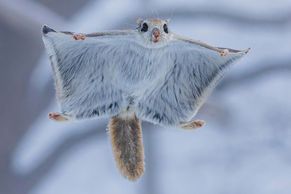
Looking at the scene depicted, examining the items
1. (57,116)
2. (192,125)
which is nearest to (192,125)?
(192,125)

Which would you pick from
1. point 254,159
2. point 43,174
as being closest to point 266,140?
point 254,159

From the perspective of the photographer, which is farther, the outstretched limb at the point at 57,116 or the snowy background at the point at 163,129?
the snowy background at the point at 163,129

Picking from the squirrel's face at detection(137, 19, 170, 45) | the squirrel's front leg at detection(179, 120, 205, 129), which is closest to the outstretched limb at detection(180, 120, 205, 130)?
the squirrel's front leg at detection(179, 120, 205, 129)

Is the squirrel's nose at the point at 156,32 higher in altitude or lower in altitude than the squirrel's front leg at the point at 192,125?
lower

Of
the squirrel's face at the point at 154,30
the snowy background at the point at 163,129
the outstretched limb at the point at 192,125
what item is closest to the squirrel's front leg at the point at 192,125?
the outstretched limb at the point at 192,125

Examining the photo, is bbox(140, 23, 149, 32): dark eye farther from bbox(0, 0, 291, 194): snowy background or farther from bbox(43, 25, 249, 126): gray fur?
bbox(0, 0, 291, 194): snowy background

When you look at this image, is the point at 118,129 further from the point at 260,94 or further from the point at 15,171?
the point at 260,94

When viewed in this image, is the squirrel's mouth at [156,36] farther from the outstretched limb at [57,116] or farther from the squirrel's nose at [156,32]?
the outstretched limb at [57,116]
